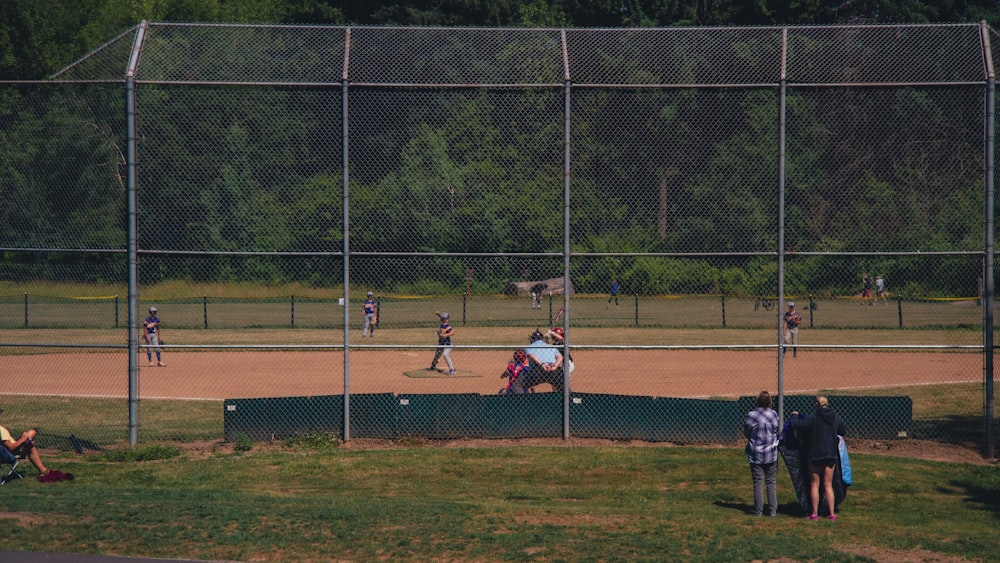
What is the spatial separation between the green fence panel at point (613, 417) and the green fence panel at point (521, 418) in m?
0.27

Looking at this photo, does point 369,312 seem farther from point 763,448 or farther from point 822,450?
point 822,450

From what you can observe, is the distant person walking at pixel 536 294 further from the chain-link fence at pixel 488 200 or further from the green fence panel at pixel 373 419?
the green fence panel at pixel 373 419

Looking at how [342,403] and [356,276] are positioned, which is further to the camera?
[356,276]

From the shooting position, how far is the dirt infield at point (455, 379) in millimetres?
20734

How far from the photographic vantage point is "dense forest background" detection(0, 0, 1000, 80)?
4712 centimetres

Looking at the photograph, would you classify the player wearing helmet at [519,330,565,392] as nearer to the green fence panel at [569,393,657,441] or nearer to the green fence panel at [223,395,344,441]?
the green fence panel at [569,393,657,441]

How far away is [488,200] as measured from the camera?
62.6ft

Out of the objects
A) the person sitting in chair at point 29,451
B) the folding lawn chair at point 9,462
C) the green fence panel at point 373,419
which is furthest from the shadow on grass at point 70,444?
the green fence panel at point 373,419

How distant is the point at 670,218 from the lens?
20.9 m

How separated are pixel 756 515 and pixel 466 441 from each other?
520 centimetres

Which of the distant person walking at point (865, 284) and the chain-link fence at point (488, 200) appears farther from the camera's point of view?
the distant person walking at point (865, 284)

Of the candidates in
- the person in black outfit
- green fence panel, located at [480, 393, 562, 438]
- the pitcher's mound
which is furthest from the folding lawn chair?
the pitcher's mound

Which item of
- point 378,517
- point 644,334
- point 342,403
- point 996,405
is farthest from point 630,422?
point 644,334

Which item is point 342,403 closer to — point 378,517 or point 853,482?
point 378,517
